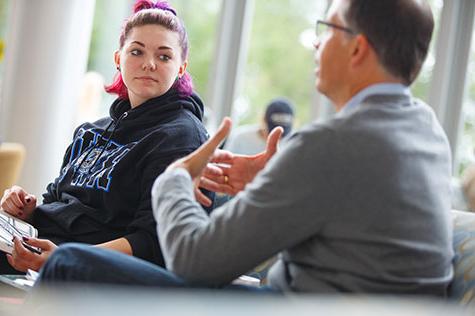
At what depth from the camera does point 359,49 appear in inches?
69.8

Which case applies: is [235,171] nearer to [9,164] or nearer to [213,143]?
[213,143]

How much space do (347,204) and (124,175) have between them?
998 millimetres

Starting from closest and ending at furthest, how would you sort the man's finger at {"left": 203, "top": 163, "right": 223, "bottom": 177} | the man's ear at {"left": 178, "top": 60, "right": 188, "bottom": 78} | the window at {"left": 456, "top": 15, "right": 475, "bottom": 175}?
the man's finger at {"left": 203, "top": 163, "right": 223, "bottom": 177}, the man's ear at {"left": 178, "top": 60, "right": 188, "bottom": 78}, the window at {"left": 456, "top": 15, "right": 475, "bottom": 175}

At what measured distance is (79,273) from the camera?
1664 millimetres

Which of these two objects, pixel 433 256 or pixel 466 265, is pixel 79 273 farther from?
pixel 466 265

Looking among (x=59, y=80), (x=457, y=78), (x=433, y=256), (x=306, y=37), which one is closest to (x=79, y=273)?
(x=433, y=256)

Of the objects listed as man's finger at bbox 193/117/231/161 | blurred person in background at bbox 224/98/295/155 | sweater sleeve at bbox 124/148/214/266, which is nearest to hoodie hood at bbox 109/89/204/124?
sweater sleeve at bbox 124/148/214/266

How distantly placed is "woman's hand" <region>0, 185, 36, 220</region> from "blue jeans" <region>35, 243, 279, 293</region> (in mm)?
1085

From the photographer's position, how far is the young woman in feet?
7.90

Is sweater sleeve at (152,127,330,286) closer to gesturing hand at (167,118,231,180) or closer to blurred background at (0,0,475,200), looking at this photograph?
gesturing hand at (167,118,231,180)

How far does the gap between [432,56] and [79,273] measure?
6.15 meters

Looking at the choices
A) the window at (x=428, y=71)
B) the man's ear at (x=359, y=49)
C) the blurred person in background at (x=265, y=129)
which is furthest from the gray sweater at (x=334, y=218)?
the window at (x=428, y=71)

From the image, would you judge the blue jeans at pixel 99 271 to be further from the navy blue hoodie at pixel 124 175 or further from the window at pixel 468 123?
the window at pixel 468 123

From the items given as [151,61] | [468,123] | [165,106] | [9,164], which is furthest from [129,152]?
[468,123]
